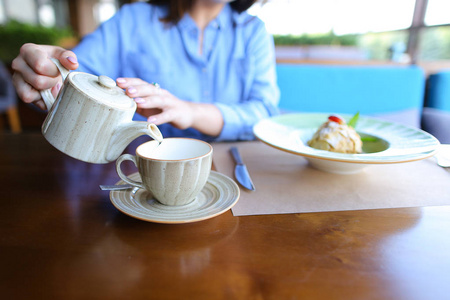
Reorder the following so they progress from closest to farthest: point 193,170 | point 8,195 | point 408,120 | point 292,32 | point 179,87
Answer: point 193,170 < point 8,195 < point 179,87 < point 408,120 < point 292,32

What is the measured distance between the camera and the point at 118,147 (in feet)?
1.58

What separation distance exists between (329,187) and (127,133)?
0.37m

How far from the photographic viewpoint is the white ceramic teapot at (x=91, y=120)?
1.42ft

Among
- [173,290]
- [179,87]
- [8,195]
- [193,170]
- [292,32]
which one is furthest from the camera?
[292,32]

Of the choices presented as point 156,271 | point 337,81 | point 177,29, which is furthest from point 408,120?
point 156,271

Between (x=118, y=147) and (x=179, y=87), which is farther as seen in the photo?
(x=179, y=87)

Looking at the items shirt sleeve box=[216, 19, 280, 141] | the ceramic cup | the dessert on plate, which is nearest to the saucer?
the ceramic cup

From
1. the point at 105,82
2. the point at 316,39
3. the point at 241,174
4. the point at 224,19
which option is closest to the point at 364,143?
the point at 241,174

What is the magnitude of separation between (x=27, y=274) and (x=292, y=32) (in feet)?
9.41

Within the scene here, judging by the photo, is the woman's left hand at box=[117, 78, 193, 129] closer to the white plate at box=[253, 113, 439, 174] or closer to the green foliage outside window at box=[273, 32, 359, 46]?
the white plate at box=[253, 113, 439, 174]

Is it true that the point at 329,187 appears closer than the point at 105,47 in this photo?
Yes

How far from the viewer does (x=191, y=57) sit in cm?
109

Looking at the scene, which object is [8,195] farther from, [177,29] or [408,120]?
[408,120]

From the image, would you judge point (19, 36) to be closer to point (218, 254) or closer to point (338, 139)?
point (338, 139)
